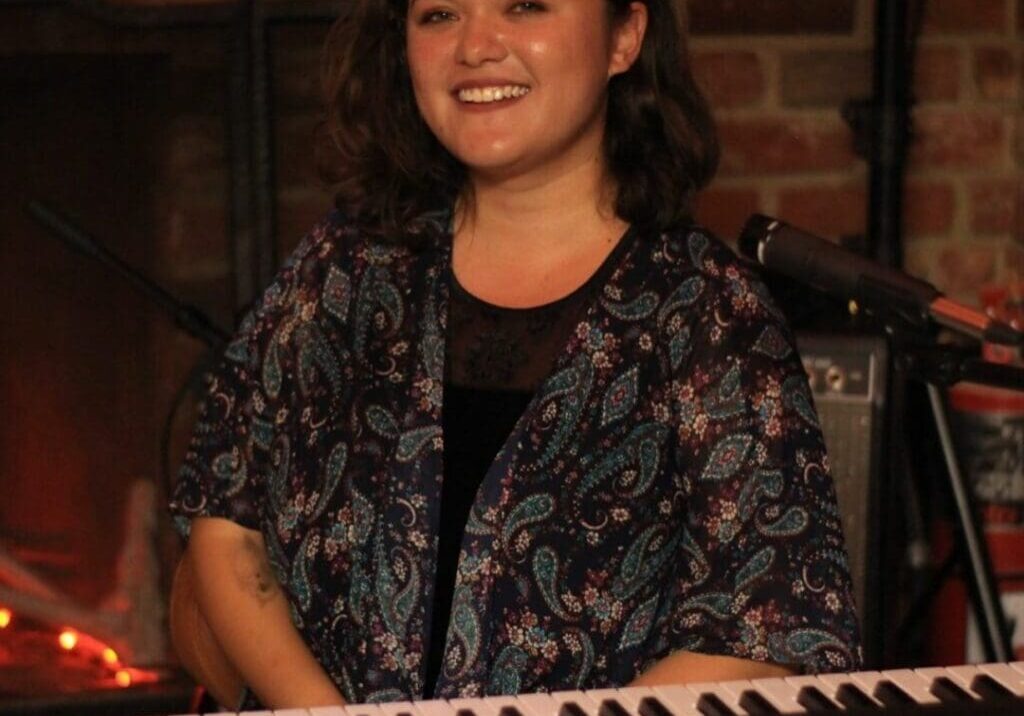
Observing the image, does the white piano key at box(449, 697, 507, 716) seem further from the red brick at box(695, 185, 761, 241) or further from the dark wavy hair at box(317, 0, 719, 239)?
the red brick at box(695, 185, 761, 241)

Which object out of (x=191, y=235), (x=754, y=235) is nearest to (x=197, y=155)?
(x=191, y=235)

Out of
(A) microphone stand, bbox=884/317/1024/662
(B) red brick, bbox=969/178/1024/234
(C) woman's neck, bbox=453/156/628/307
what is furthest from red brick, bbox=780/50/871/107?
(C) woman's neck, bbox=453/156/628/307

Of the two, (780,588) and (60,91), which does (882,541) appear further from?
(60,91)

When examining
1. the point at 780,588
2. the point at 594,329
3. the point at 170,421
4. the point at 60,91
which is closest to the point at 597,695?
the point at 780,588

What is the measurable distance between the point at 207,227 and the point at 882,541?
117cm

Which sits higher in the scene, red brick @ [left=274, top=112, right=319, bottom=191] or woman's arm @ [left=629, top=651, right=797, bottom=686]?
red brick @ [left=274, top=112, right=319, bottom=191]

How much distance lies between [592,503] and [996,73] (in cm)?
147

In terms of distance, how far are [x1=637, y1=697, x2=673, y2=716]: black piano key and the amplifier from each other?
1.02 metres

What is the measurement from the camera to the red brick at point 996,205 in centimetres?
293

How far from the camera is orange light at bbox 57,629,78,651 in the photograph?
9.38ft

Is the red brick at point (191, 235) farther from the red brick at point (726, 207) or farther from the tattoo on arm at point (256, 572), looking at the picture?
the tattoo on arm at point (256, 572)

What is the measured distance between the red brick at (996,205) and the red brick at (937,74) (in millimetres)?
156

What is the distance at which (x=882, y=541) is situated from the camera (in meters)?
2.28

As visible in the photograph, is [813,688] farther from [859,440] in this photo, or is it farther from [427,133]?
[859,440]
